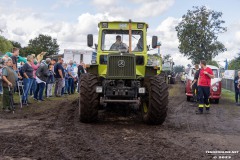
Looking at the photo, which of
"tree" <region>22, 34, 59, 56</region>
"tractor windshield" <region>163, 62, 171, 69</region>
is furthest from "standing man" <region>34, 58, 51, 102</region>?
"tree" <region>22, 34, 59, 56</region>

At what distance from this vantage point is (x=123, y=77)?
1057cm

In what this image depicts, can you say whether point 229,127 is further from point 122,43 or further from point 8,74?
point 8,74

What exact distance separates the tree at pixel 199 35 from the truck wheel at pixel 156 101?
5666 centimetres

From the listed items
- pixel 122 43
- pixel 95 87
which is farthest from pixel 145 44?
pixel 95 87

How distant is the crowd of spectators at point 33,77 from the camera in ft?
40.3

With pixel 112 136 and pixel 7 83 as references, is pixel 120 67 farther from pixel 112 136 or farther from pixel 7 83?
pixel 7 83

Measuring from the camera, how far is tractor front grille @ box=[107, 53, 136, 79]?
10.6 meters

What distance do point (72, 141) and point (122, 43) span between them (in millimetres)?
4639

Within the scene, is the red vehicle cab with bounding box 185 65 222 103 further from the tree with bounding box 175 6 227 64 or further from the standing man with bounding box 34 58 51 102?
the tree with bounding box 175 6 227 64

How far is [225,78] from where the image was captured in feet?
107

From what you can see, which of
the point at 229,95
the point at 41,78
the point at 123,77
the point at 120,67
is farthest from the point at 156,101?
the point at 229,95

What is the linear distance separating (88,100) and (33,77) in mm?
5824

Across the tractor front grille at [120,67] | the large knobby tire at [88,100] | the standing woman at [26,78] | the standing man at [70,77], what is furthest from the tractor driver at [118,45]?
the standing man at [70,77]

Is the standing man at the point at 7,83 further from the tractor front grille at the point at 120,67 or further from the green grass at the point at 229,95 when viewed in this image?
the green grass at the point at 229,95
